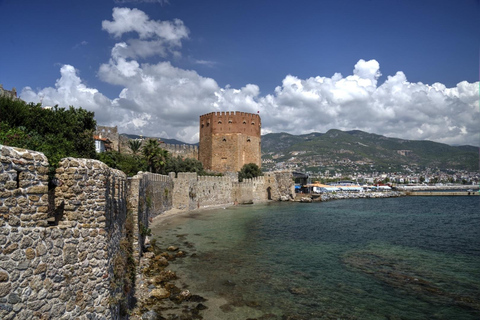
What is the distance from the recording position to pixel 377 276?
35.8ft

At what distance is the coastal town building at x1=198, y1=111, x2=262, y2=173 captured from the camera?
47.8 m

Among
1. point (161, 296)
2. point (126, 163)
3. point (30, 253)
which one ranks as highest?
point (126, 163)

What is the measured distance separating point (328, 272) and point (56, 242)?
32.5 feet

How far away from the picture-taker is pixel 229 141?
1891 inches

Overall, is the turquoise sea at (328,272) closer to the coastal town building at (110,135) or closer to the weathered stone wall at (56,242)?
the weathered stone wall at (56,242)

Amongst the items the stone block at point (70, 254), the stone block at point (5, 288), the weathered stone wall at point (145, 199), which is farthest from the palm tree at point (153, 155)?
the stone block at point (5, 288)

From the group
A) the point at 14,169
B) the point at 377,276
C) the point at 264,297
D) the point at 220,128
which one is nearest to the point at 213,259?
the point at 264,297

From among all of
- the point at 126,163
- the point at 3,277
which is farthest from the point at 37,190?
the point at 126,163

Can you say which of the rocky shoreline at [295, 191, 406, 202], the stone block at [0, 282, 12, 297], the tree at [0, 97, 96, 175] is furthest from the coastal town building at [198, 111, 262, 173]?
the stone block at [0, 282, 12, 297]

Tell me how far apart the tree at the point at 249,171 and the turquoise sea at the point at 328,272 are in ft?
78.6

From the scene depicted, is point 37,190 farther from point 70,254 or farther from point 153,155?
point 153,155

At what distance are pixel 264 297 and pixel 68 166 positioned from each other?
267 inches

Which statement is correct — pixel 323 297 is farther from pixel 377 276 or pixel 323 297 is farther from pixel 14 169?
pixel 14 169

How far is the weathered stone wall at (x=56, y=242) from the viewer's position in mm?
3311
